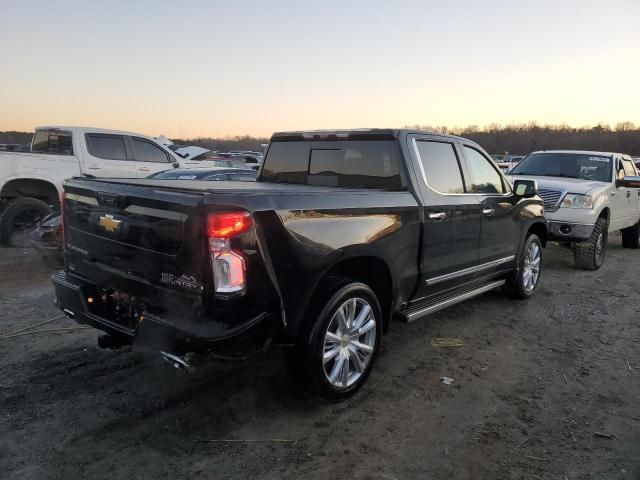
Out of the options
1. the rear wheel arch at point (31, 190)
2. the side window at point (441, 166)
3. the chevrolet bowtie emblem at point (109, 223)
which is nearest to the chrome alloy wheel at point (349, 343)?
the side window at point (441, 166)

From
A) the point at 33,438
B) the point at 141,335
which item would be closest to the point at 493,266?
the point at 141,335

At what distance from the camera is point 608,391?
12.8 feet

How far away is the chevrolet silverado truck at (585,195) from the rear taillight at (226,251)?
672 centimetres

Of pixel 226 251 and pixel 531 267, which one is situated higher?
pixel 226 251

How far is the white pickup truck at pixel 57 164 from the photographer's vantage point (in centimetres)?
870

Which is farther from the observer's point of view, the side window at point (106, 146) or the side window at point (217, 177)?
the side window at point (106, 146)

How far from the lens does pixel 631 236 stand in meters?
10.9

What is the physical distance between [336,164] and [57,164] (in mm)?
6578

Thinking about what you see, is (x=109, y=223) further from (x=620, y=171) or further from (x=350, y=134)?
(x=620, y=171)

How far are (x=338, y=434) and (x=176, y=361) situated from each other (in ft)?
3.66

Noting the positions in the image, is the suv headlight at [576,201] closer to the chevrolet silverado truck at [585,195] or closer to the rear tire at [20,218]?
the chevrolet silverado truck at [585,195]

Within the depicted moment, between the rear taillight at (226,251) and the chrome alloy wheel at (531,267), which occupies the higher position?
the rear taillight at (226,251)

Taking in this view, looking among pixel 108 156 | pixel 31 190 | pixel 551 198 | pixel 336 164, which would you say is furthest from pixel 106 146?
pixel 551 198

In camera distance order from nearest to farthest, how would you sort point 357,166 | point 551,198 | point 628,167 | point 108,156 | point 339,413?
point 339,413 → point 357,166 → point 551,198 → point 108,156 → point 628,167
